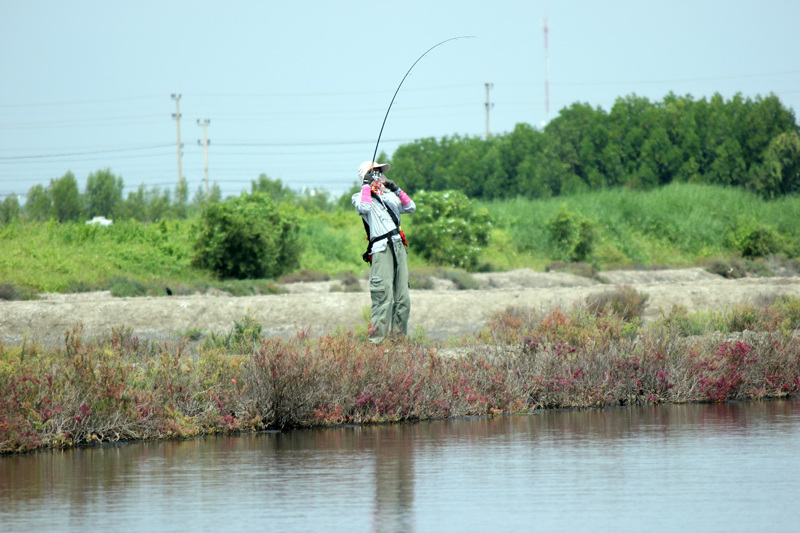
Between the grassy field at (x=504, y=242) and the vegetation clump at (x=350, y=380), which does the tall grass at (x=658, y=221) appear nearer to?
the grassy field at (x=504, y=242)

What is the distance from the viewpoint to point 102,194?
59.2 m

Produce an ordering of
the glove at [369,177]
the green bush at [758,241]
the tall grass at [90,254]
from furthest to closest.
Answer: the green bush at [758,241]
the tall grass at [90,254]
the glove at [369,177]

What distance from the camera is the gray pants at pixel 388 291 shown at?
11.0 m

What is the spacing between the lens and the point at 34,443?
26.6 feet

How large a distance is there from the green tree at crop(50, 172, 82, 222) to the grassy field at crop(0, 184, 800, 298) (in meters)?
13.7

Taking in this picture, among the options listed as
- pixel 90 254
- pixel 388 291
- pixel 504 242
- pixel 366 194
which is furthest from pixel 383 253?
pixel 504 242

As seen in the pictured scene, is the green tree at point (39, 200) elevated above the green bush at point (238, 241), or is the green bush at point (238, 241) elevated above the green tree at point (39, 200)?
the green tree at point (39, 200)

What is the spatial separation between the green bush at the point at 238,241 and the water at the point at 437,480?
24.7 metres

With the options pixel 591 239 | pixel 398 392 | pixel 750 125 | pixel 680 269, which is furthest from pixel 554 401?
pixel 750 125

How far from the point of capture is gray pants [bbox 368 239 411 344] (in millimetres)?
11023

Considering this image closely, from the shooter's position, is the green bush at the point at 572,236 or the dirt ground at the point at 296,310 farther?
the green bush at the point at 572,236

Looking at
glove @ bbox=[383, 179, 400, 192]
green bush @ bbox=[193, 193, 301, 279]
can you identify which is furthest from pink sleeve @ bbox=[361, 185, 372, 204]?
green bush @ bbox=[193, 193, 301, 279]

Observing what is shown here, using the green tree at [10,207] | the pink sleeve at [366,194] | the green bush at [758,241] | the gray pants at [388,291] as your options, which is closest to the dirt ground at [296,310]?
the gray pants at [388,291]

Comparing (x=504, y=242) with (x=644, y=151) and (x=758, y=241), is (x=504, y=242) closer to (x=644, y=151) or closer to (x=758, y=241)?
(x=758, y=241)
